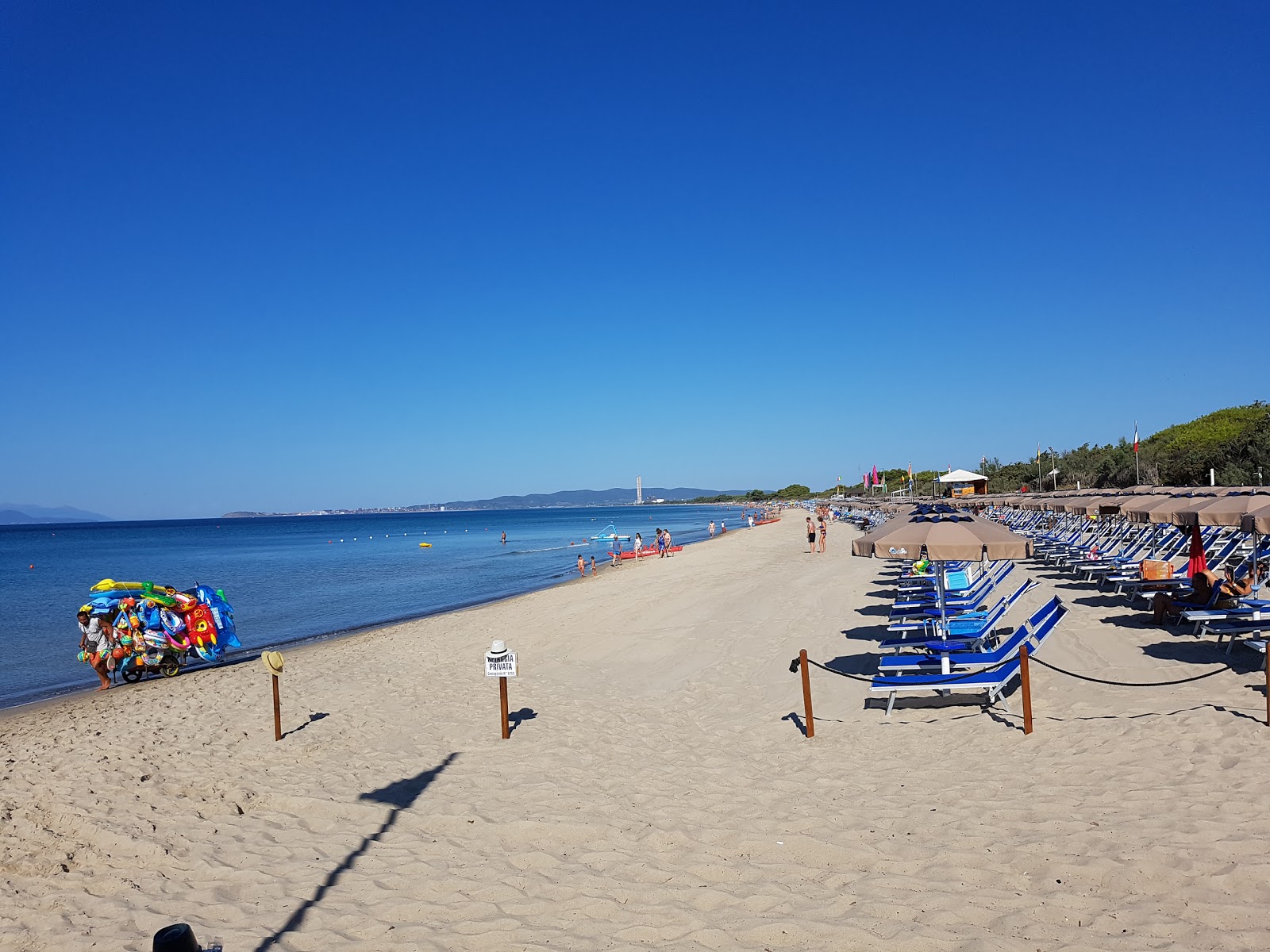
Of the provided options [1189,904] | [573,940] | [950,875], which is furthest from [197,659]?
[1189,904]

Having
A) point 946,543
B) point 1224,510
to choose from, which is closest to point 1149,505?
point 1224,510

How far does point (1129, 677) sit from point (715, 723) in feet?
13.9

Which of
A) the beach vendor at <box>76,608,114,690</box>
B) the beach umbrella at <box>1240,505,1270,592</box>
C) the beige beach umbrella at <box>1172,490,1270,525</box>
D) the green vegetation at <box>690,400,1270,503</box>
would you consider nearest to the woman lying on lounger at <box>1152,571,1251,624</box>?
the beige beach umbrella at <box>1172,490,1270,525</box>

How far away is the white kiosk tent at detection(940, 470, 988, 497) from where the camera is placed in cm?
3728

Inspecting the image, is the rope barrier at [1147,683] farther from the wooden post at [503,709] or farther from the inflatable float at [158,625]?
the inflatable float at [158,625]

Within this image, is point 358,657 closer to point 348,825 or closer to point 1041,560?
point 348,825

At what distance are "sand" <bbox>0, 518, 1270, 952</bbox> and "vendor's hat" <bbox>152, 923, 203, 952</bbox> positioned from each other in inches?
94.5

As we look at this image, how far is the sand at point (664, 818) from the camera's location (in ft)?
12.8

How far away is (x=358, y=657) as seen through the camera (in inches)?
519

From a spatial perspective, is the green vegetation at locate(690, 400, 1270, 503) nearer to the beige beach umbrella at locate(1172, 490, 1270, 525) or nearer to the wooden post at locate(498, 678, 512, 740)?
the beige beach umbrella at locate(1172, 490, 1270, 525)

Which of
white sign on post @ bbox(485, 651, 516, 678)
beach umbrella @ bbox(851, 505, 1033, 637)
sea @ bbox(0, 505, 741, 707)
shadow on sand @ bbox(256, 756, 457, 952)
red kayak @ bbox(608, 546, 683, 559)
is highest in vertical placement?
beach umbrella @ bbox(851, 505, 1033, 637)

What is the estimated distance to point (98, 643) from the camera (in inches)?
501

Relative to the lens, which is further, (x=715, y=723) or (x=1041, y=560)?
(x=1041, y=560)

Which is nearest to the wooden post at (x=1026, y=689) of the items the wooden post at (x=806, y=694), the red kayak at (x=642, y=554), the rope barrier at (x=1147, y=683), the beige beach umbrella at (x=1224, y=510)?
the rope barrier at (x=1147, y=683)
